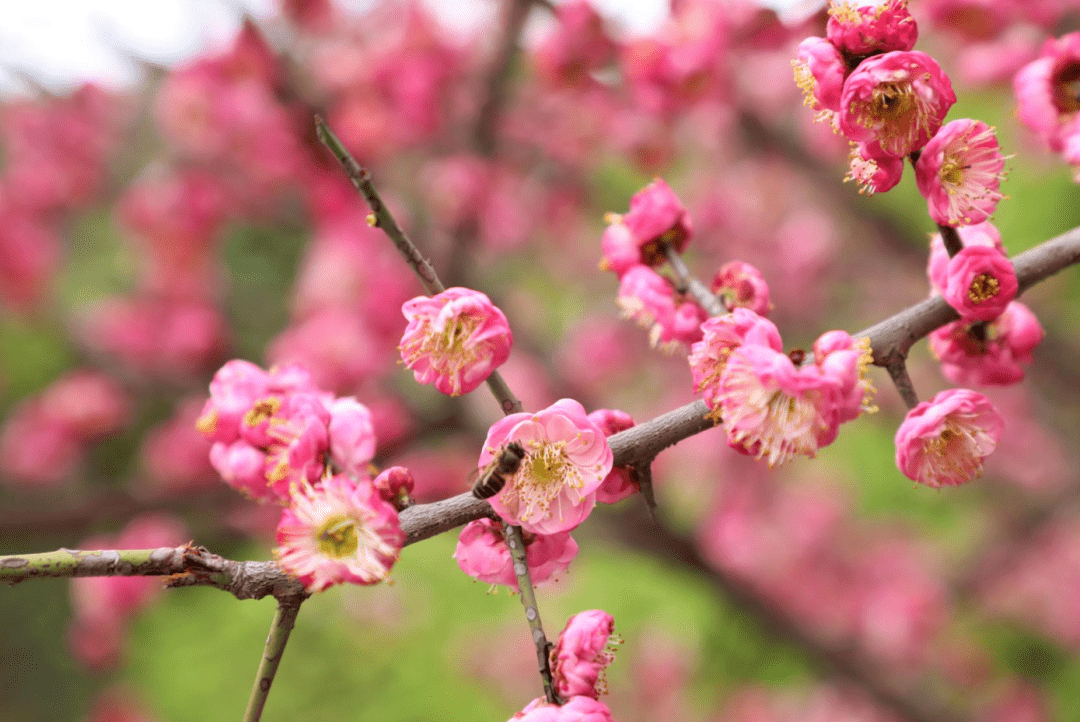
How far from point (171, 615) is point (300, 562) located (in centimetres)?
404

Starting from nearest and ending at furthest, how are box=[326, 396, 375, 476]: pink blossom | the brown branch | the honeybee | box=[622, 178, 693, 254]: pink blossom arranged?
the honeybee < box=[326, 396, 375, 476]: pink blossom < box=[622, 178, 693, 254]: pink blossom < the brown branch

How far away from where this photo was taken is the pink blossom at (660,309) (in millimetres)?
829

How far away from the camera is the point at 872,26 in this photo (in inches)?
25.6

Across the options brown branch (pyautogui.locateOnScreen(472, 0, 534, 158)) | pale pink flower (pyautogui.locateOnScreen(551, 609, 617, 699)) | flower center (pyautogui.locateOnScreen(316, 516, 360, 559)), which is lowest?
pale pink flower (pyautogui.locateOnScreen(551, 609, 617, 699))

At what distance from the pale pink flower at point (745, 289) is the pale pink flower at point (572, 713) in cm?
43

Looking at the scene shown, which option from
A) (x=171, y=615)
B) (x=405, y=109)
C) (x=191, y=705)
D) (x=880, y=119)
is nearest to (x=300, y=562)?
(x=880, y=119)

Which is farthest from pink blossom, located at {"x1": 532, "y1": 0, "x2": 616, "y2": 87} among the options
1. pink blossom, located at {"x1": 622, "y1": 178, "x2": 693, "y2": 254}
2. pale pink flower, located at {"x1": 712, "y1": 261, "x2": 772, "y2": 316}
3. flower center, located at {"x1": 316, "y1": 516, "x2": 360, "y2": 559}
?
flower center, located at {"x1": 316, "y1": 516, "x2": 360, "y2": 559}

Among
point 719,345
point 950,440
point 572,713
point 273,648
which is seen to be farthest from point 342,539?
point 950,440

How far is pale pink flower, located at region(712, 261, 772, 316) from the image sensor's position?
0.83 meters

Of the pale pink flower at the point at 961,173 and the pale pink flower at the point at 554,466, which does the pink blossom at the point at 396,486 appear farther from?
the pale pink flower at the point at 961,173

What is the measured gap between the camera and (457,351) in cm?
70

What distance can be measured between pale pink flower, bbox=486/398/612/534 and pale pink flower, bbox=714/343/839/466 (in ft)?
0.37

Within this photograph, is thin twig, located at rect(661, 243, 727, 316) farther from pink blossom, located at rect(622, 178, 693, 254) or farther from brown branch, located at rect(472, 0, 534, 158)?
brown branch, located at rect(472, 0, 534, 158)

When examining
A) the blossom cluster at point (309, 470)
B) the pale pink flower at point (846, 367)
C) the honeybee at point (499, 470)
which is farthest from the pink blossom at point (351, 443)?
the pale pink flower at point (846, 367)
